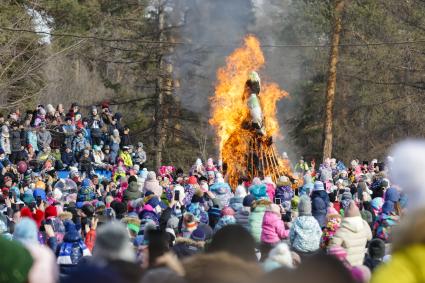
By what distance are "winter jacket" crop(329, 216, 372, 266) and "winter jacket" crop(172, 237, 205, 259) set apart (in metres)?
1.56

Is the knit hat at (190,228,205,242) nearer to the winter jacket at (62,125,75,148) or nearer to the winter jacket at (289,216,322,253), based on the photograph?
the winter jacket at (289,216,322,253)

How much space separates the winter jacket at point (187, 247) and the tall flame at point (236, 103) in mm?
13883

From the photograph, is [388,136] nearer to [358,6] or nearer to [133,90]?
[358,6]

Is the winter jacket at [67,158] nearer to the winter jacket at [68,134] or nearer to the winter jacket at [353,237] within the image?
the winter jacket at [68,134]

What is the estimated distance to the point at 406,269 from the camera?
525cm

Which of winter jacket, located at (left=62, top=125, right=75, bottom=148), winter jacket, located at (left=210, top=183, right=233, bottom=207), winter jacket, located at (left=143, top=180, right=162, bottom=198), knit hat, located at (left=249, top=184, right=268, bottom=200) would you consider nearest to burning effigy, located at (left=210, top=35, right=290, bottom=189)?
winter jacket, located at (left=62, top=125, right=75, bottom=148)

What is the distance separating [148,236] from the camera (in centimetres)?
805

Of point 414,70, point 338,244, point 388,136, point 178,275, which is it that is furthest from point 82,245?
point 388,136

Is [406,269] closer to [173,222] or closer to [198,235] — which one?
[198,235]

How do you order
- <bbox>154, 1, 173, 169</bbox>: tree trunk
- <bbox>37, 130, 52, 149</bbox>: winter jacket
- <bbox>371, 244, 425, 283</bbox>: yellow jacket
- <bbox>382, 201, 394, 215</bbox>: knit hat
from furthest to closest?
<bbox>154, 1, 173, 169</bbox>: tree trunk, <bbox>37, 130, 52, 149</bbox>: winter jacket, <bbox>382, 201, 394, 215</bbox>: knit hat, <bbox>371, 244, 425, 283</bbox>: yellow jacket

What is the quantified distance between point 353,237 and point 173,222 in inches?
138

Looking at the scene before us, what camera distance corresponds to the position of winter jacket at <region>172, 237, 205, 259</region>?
10914mm

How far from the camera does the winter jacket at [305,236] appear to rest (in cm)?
1179

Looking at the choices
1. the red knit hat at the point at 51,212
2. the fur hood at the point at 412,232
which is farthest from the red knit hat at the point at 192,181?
the fur hood at the point at 412,232
